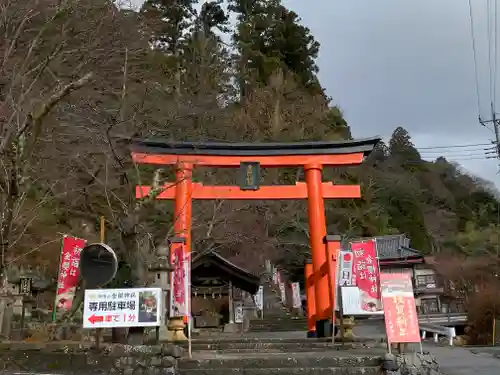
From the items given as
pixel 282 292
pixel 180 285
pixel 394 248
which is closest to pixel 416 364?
pixel 180 285

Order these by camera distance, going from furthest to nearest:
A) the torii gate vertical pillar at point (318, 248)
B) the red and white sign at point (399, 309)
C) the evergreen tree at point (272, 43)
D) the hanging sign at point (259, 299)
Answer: the evergreen tree at point (272, 43) < the hanging sign at point (259, 299) < the torii gate vertical pillar at point (318, 248) < the red and white sign at point (399, 309)

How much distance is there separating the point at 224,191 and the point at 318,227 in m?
2.59

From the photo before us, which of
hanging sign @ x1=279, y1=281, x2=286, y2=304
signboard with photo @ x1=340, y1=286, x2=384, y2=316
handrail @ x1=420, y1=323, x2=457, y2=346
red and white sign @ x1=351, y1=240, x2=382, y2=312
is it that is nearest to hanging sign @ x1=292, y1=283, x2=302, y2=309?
hanging sign @ x1=279, y1=281, x2=286, y2=304

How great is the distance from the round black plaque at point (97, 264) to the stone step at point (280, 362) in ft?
5.57

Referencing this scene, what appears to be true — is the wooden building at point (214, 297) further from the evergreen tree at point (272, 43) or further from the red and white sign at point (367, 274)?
the evergreen tree at point (272, 43)

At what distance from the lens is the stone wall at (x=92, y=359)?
6.58m

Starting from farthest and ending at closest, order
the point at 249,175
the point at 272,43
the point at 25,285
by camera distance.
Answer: the point at 272,43
the point at 25,285
the point at 249,175

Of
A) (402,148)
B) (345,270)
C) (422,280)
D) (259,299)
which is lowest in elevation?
(259,299)

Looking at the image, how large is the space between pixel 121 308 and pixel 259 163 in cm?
712

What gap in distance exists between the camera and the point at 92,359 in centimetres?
670

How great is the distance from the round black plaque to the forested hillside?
16.7 inches

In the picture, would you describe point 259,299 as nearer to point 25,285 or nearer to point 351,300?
point 25,285

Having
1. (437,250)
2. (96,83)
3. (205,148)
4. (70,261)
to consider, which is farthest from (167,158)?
(437,250)

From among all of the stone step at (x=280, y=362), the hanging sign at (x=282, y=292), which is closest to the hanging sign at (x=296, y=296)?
the hanging sign at (x=282, y=292)
